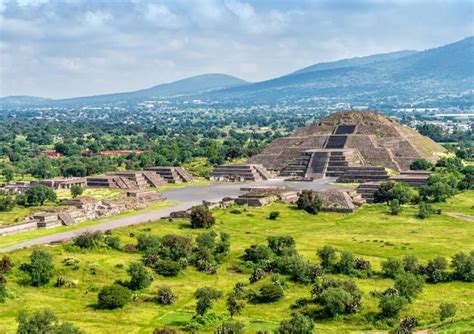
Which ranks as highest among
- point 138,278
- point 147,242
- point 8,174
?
point 8,174

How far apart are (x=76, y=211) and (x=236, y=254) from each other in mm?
27871

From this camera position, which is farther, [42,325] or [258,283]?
[258,283]

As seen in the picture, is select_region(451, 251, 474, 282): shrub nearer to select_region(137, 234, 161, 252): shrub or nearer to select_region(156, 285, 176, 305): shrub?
select_region(156, 285, 176, 305): shrub

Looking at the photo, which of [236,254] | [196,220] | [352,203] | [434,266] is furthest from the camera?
[352,203]

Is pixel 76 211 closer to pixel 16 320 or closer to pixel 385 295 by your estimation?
pixel 16 320

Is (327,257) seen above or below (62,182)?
below

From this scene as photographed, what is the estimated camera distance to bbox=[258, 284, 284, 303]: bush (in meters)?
52.5

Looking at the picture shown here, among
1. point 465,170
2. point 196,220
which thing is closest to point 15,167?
point 196,220

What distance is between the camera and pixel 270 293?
52.4 meters

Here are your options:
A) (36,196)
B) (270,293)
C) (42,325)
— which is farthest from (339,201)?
(42,325)

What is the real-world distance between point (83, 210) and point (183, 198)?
21.9 metres

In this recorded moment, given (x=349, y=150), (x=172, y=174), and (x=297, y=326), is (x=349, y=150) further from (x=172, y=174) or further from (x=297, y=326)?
(x=297, y=326)

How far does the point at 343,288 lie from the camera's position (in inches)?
2020

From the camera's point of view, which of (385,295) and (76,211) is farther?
(76,211)
